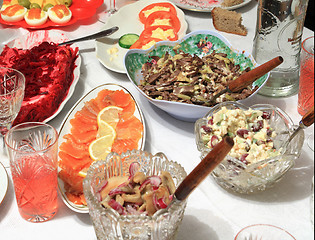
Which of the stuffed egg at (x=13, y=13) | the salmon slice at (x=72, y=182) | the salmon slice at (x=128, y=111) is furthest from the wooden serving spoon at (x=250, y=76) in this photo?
the stuffed egg at (x=13, y=13)

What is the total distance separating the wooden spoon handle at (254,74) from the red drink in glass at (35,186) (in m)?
0.60

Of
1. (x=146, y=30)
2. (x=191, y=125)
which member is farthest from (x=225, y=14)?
(x=191, y=125)

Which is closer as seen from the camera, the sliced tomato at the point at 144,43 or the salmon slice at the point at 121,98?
the salmon slice at the point at 121,98

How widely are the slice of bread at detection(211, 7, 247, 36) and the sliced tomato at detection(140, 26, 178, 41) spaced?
23 centimetres

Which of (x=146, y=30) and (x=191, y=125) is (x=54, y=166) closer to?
(x=191, y=125)

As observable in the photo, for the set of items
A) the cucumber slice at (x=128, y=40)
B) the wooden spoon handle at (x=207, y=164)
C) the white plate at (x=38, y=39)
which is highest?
the wooden spoon handle at (x=207, y=164)

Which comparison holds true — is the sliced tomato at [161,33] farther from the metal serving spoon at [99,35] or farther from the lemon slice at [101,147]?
the lemon slice at [101,147]

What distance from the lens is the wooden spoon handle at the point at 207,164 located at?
0.78 metres

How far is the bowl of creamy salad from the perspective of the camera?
1.12m

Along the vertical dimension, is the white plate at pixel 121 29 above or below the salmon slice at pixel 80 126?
below

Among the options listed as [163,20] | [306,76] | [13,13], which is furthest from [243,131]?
[13,13]

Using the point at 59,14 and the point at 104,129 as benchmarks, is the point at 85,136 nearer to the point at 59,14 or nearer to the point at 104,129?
the point at 104,129

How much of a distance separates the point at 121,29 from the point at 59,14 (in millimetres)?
287

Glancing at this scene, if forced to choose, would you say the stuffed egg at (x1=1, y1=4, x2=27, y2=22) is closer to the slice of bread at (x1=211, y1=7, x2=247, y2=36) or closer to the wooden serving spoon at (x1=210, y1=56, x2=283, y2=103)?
the slice of bread at (x1=211, y1=7, x2=247, y2=36)
